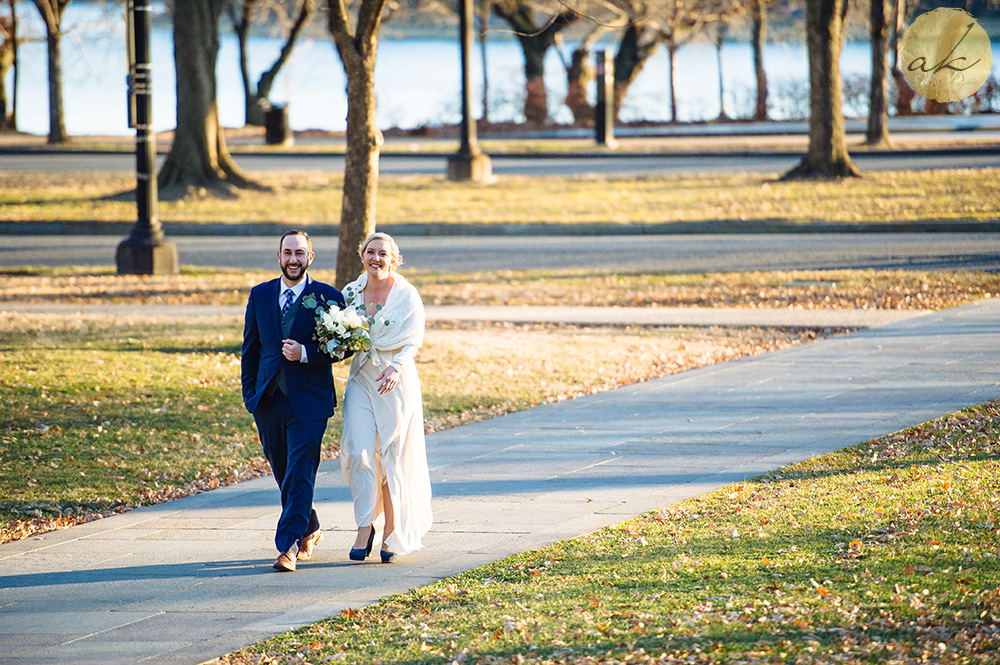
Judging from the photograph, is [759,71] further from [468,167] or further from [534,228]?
[534,228]

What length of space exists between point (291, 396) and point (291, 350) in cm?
29

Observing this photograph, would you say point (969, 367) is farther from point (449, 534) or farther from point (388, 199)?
point (388, 199)

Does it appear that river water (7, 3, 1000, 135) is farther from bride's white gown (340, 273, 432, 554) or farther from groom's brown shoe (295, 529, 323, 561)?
groom's brown shoe (295, 529, 323, 561)

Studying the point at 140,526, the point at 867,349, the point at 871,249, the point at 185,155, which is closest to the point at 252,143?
the point at 185,155

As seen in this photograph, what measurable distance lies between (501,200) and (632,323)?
1063 cm

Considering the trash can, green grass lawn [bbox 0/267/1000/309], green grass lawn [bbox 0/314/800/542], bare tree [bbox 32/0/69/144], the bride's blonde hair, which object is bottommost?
green grass lawn [bbox 0/314/800/542]

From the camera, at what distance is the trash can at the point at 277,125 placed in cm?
3647

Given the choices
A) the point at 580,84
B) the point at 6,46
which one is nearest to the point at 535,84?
the point at 580,84

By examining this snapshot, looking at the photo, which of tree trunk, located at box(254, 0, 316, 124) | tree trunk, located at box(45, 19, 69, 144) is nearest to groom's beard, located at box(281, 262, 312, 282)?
tree trunk, located at box(45, 19, 69, 144)

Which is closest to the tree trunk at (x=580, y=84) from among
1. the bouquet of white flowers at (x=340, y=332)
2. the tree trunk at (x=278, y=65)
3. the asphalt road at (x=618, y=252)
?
the tree trunk at (x=278, y=65)

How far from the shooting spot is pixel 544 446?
27.9 ft

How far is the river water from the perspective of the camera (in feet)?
162

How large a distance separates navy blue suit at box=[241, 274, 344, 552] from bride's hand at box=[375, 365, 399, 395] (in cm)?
27

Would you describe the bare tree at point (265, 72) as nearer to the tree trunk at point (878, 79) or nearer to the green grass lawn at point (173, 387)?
the tree trunk at point (878, 79)
